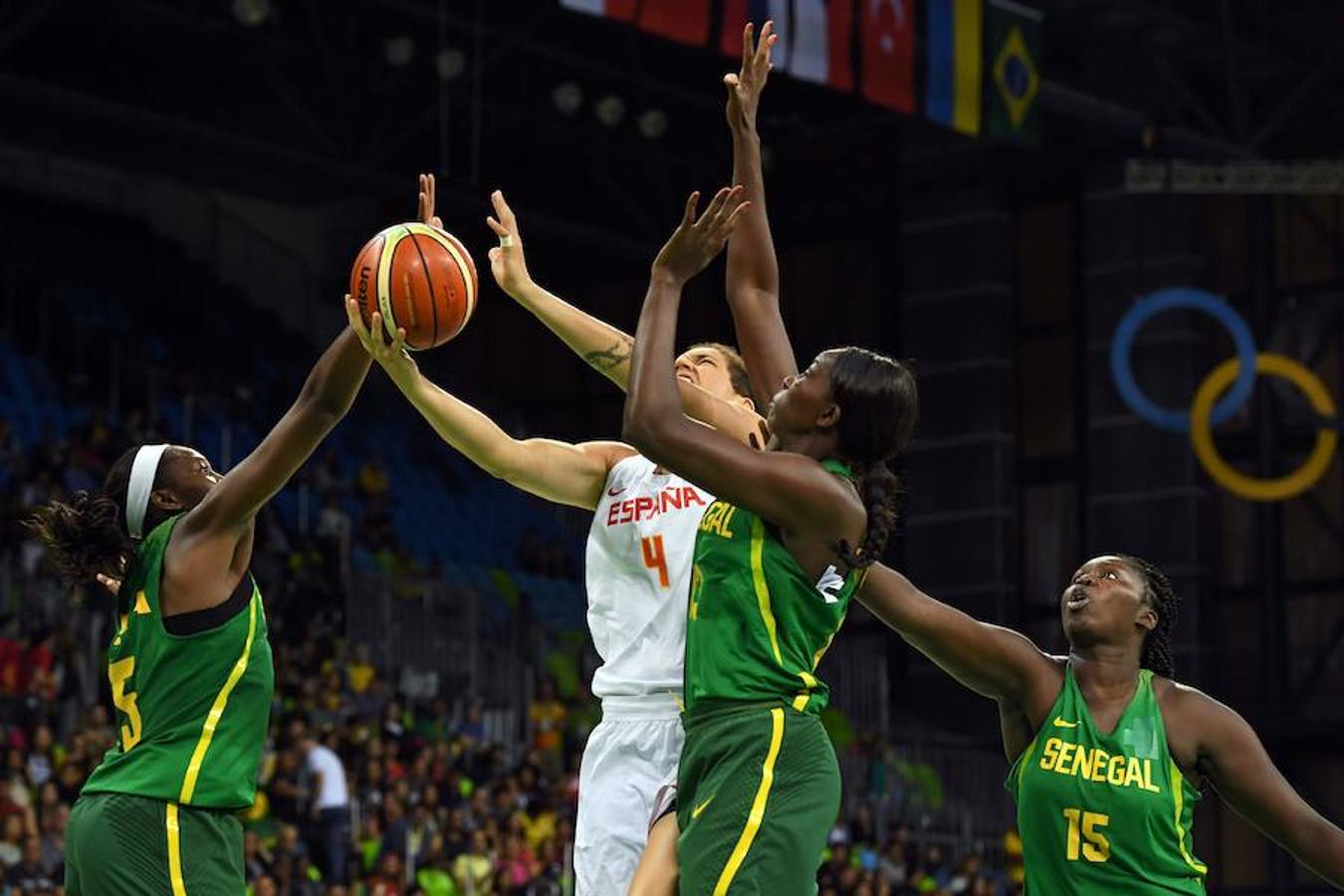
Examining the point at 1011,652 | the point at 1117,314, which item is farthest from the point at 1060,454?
the point at 1011,652

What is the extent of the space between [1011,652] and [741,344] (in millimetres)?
1196

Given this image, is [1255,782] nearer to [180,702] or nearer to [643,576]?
[643,576]

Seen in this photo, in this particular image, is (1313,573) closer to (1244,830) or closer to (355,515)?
(1244,830)

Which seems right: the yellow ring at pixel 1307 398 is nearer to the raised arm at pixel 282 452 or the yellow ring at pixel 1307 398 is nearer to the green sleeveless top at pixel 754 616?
the green sleeveless top at pixel 754 616

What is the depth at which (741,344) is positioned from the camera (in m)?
6.21

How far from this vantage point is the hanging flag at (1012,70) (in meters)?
19.9

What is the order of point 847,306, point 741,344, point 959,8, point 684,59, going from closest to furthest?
point 741,344, point 959,8, point 684,59, point 847,306

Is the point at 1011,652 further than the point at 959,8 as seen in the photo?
No

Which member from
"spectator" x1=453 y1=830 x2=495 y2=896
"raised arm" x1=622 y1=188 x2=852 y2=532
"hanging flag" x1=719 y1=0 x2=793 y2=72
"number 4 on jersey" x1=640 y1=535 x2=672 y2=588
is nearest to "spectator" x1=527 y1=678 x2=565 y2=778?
"spectator" x1=453 y1=830 x2=495 y2=896

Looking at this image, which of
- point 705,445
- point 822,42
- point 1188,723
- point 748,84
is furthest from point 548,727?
point 705,445

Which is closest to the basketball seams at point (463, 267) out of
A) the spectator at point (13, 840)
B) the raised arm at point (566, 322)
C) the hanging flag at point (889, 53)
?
the raised arm at point (566, 322)

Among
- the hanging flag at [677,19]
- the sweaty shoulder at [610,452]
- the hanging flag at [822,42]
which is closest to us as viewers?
the sweaty shoulder at [610,452]

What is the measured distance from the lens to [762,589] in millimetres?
5324

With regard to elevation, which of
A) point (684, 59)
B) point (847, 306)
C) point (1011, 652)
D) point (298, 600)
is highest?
point (684, 59)
